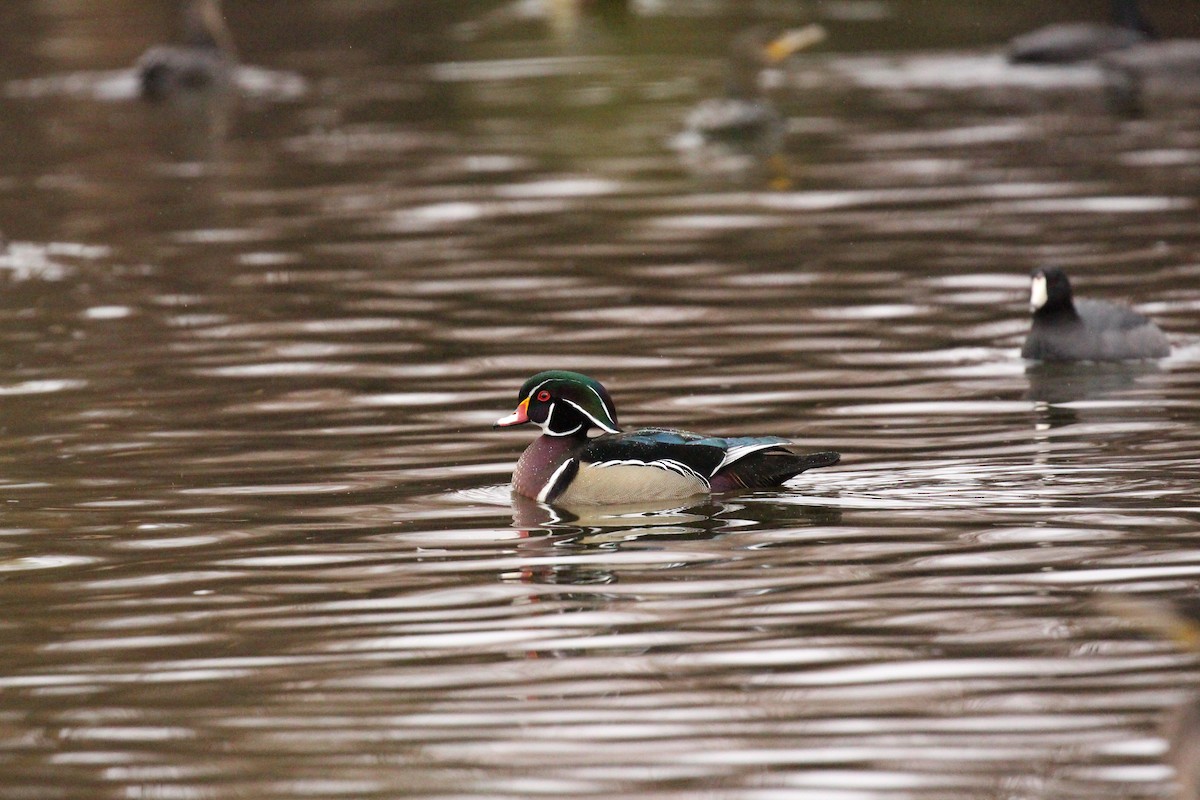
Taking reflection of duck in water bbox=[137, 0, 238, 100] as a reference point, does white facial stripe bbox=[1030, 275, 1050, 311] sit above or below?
below

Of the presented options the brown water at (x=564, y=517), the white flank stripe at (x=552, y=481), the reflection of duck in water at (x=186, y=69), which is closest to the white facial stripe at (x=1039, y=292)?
the brown water at (x=564, y=517)

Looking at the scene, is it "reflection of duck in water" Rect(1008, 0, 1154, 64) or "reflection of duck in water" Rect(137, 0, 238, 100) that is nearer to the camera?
"reflection of duck in water" Rect(1008, 0, 1154, 64)

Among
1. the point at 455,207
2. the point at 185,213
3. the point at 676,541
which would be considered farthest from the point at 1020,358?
the point at 185,213

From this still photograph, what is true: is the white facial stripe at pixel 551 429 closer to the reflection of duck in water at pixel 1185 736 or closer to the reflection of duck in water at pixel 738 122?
the reflection of duck in water at pixel 1185 736

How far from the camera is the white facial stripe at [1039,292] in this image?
14.0 meters

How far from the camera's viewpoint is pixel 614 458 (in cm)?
1087

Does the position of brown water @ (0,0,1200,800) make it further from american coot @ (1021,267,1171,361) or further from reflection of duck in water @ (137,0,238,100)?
reflection of duck in water @ (137,0,238,100)

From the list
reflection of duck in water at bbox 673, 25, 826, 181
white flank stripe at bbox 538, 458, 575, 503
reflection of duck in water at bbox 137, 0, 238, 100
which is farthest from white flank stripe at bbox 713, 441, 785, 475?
reflection of duck in water at bbox 137, 0, 238, 100

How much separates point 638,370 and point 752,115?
1156 cm

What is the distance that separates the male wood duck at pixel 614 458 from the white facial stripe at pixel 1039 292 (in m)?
3.47

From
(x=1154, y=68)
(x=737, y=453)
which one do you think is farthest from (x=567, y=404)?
(x=1154, y=68)

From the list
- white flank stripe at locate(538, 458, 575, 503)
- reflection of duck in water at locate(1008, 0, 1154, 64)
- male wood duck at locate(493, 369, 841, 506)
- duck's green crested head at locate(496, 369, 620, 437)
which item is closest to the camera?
male wood duck at locate(493, 369, 841, 506)

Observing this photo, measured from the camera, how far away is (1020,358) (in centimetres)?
1448

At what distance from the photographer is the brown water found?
7434 mm
